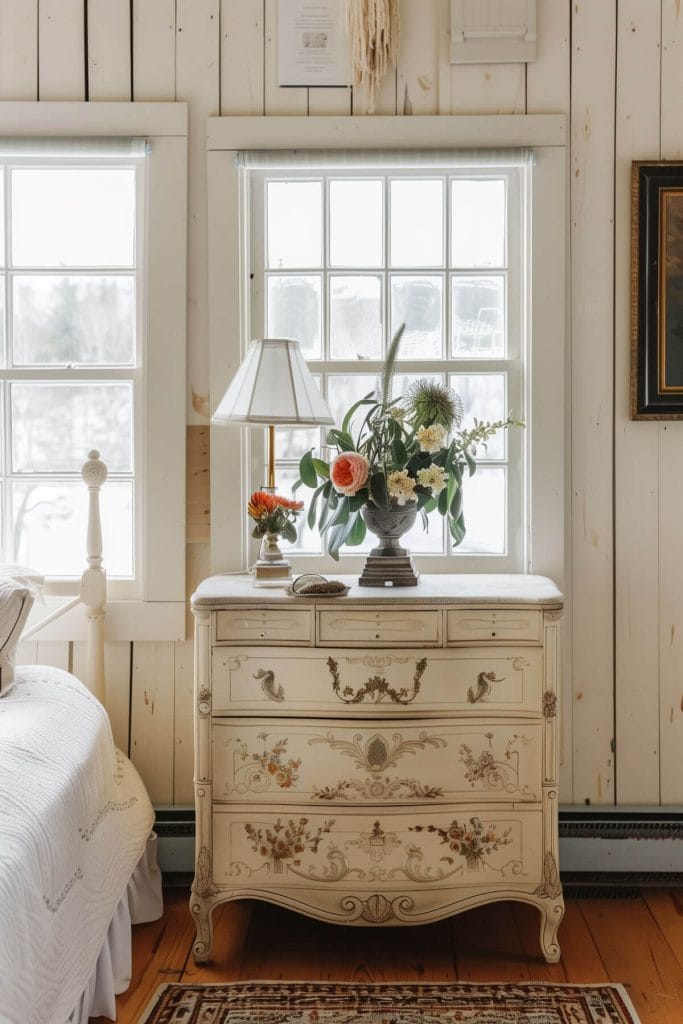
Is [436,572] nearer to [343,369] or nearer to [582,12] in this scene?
[343,369]

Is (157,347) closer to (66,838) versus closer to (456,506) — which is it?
(456,506)

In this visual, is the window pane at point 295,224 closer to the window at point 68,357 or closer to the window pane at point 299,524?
the window at point 68,357

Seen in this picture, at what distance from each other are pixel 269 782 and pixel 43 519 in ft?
3.69

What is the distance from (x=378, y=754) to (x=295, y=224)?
158 centimetres

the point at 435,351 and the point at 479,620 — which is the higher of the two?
the point at 435,351

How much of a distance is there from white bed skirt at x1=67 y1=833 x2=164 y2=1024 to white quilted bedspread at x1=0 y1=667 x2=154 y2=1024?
102 millimetres

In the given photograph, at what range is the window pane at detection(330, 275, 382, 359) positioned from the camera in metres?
2.68

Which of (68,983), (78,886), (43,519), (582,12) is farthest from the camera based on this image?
(43,519)

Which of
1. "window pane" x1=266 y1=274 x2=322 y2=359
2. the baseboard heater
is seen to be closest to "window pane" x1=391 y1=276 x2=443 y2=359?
"window pane" x1=266 y1=274 x2=322 y2=359

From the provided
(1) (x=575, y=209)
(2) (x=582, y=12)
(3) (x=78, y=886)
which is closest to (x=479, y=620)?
(3) (x=78, y=886)

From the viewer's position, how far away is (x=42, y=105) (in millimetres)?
2557

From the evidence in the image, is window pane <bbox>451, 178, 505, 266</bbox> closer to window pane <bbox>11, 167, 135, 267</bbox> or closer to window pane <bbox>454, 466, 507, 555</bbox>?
window pane <bbox>454, 466, 507, 555</bbox>

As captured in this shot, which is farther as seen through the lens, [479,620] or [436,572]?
[436,572]

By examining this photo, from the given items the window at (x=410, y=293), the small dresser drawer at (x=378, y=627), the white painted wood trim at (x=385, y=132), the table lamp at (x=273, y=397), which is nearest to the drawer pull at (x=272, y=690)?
the small dresser drawer at (x=378, y=627)
